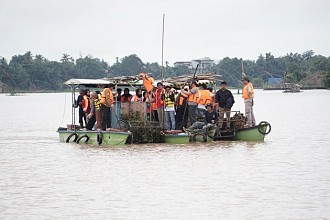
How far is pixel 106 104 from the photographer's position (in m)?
27.6

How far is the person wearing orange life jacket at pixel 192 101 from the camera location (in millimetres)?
27970

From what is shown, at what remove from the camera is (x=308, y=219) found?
15.8 m

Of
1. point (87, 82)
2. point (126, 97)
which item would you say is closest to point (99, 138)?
point (126, 97)

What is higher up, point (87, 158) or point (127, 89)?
point (127, 89)

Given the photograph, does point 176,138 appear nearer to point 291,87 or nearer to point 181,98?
point 181,98

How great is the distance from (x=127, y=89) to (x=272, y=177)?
9.00 meters

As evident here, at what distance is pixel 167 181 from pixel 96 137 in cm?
801

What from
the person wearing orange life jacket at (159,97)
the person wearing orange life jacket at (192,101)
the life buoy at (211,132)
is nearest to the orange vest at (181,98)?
the person wearing orange life jacket at (192,101)

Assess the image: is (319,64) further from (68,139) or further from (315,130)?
(68,139)

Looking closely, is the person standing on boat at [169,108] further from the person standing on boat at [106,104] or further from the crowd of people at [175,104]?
the person standing on boat at [106,104]

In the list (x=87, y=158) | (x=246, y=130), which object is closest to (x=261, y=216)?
(x=87, y=158)

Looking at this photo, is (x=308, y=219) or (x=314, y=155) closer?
(x=308, y=219)

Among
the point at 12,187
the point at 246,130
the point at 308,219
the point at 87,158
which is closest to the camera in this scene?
the point at 308,219

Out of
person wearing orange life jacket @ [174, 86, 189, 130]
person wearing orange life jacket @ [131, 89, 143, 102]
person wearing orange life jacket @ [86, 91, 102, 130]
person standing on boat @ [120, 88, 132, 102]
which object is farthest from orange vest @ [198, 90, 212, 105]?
person wearing orange life jacket @ [86, 91, 102, 130]
